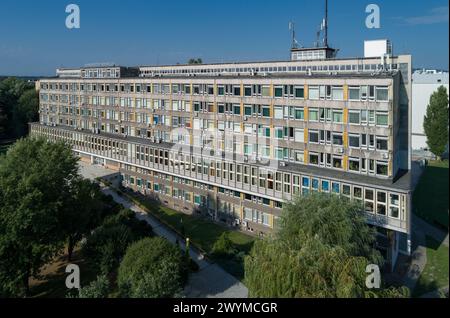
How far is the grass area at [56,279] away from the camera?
33719 millimetres

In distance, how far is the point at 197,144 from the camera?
52.0 meters

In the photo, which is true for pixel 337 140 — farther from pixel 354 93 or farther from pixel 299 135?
pixel 354 93

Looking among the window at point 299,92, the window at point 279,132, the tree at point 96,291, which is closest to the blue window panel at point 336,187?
the window at point 279,132

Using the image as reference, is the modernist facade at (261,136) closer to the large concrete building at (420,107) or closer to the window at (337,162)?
the window at (337,162)

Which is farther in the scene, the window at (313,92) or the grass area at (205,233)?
the window at (313,92)

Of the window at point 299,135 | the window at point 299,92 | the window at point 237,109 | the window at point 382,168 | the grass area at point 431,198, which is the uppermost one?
the window at point 299,92

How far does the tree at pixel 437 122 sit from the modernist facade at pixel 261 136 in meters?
34.5

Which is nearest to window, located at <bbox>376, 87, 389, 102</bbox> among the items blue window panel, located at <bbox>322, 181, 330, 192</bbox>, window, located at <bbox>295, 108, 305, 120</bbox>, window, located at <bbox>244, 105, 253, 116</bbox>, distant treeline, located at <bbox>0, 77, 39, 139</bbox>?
window, located at <bbox>295, 108, 305, 120</bbox>

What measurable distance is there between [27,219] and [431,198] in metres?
51.4

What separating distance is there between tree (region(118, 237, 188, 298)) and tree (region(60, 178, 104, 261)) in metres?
10.6

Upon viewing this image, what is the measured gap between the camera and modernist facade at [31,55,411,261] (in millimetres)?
36406

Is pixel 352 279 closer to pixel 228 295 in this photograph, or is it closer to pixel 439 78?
pixel 228 295

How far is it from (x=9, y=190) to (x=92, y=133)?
38009 mm
